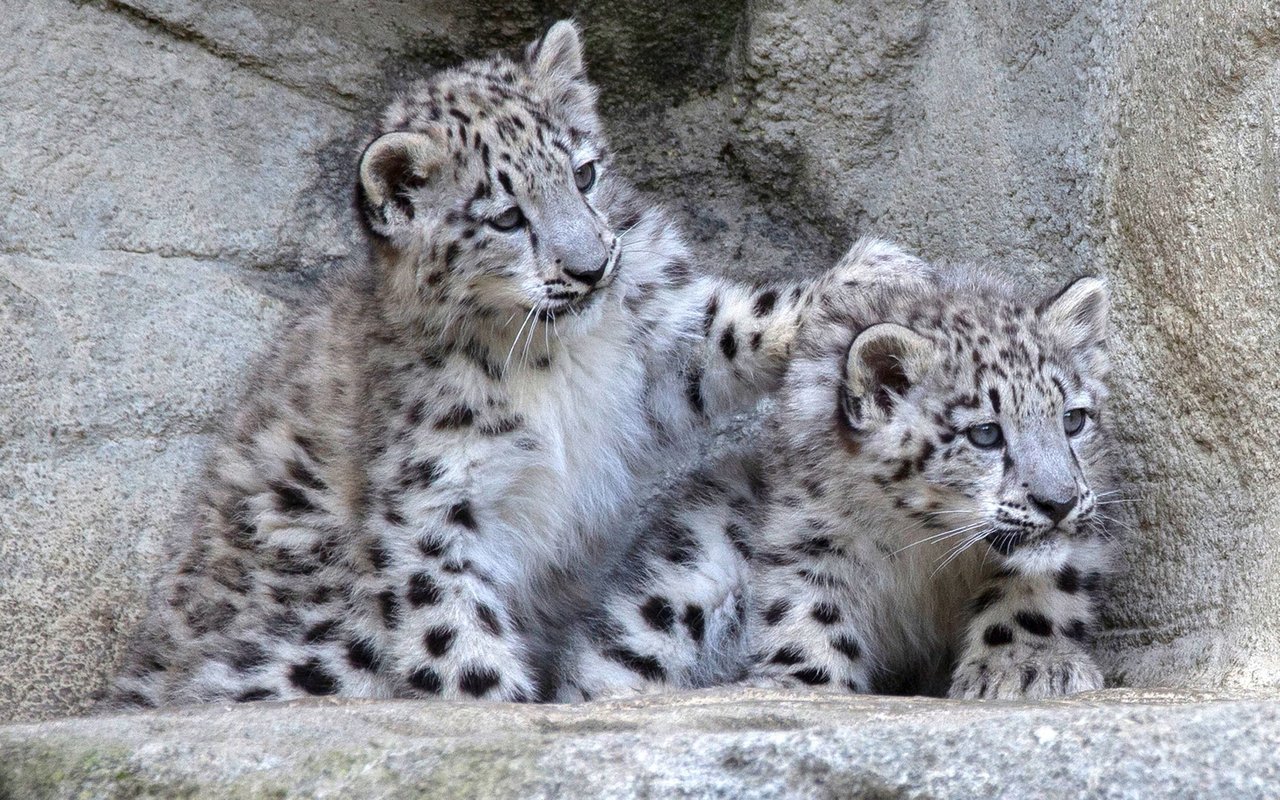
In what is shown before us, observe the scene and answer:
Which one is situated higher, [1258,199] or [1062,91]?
[1062,91]

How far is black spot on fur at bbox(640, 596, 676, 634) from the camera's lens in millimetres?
5570

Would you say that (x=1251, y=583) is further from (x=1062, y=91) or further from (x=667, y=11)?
(x=667, y=11)

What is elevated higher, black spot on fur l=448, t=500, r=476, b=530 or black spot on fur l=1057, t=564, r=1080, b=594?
black spot on fur l=1057, t=564, r=1080, b=594

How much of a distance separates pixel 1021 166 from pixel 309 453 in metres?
2.88

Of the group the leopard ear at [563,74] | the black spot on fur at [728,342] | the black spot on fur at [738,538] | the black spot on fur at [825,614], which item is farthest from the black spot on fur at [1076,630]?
the leopard ear at [563,74]

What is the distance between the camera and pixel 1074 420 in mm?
4988

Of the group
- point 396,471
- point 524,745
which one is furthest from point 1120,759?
point 396,471

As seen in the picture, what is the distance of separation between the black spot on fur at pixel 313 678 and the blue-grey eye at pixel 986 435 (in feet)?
7.46

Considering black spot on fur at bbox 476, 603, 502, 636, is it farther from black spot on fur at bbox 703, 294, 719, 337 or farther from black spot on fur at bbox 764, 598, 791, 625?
black spot on fur at bbox 703, 294, 719, 337

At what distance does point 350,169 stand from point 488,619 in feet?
8.60

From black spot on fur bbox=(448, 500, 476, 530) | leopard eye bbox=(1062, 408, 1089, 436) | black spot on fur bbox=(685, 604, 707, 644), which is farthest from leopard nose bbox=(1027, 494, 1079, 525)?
black spot on fur bbox=(448, 500, 476, 530)

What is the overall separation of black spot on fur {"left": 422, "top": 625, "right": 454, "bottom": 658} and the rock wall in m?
1.68

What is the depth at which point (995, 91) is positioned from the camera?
6098 mm

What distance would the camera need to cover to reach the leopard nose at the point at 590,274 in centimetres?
512
